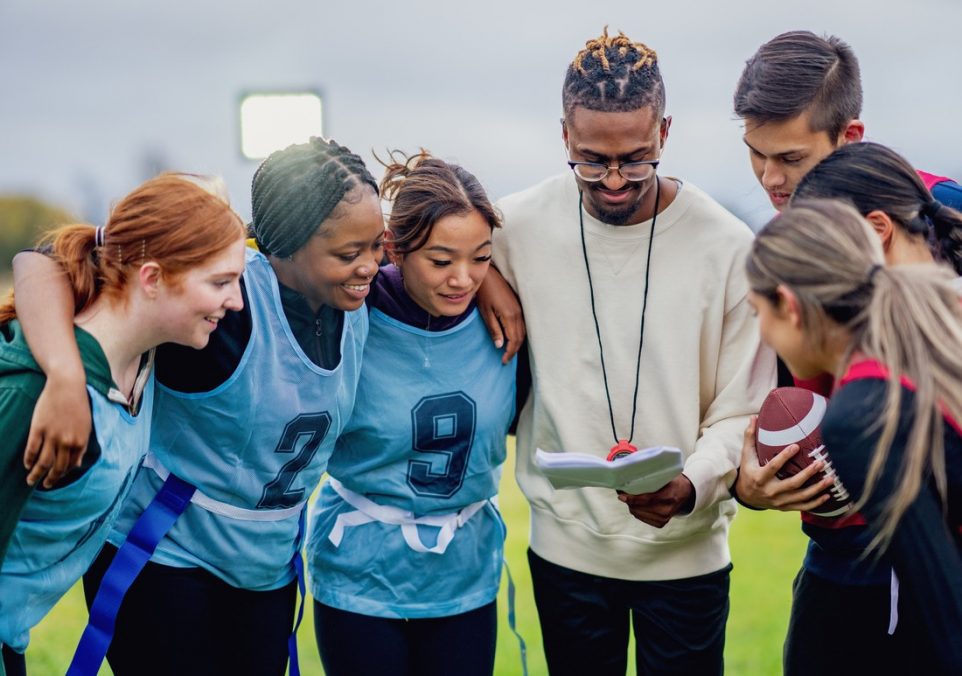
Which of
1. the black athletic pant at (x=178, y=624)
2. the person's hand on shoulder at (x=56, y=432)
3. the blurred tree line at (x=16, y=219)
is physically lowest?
the blurred tree line at (x=16, y=219)

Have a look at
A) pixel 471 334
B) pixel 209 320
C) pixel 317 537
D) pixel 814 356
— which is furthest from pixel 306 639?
pixel 814 356

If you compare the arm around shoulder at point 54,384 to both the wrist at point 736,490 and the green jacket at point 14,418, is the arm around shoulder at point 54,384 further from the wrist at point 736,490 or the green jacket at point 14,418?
the wrist at point 736,490

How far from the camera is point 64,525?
2.55m

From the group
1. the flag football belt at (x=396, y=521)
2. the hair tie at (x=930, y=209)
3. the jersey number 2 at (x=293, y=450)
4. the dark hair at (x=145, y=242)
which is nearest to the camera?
the dark hair at (x=145, y=242)

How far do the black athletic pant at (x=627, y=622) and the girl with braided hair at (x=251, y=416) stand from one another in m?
0.83

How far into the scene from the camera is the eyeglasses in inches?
120

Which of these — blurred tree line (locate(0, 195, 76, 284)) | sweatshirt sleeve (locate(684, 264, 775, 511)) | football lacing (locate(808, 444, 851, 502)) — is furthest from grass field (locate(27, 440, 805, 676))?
blurred tree line (locate(0, 195, 76, 284))

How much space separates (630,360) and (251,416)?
1053mm

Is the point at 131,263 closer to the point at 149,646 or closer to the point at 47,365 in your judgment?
the point at 47,365

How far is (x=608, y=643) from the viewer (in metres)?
3.27

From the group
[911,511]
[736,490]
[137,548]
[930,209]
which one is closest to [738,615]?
[736,490]

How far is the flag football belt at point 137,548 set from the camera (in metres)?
2.76

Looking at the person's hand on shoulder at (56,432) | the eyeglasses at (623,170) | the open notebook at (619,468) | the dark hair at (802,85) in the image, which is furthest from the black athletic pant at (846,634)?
Result: the person's hand on shoulder at (56,432)

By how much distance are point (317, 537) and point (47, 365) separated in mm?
1053
